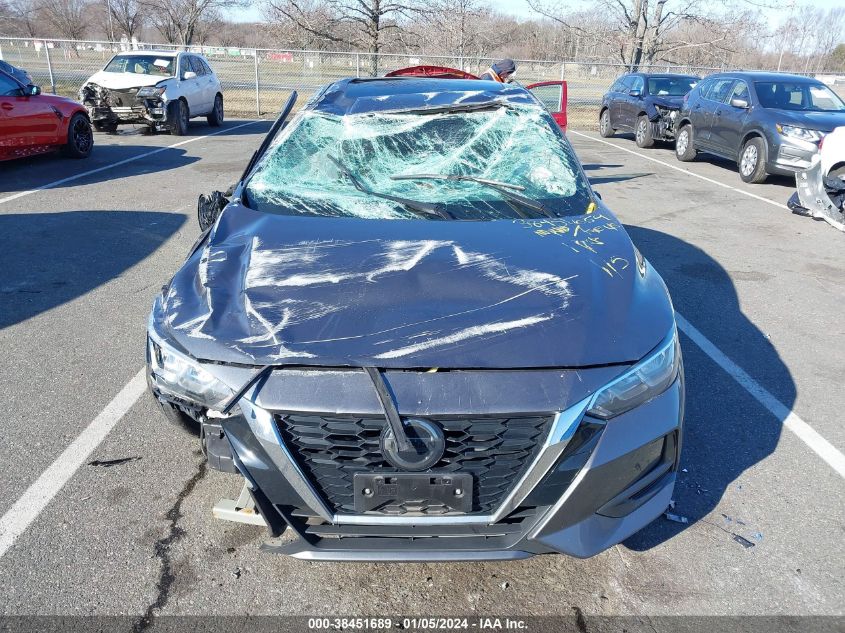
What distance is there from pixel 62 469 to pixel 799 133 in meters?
10.7

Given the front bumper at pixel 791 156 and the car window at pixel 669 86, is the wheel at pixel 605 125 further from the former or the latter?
the front bumper at pixel 791 156

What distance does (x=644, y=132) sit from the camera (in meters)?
15.5

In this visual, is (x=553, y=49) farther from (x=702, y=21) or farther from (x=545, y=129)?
(x=545, y=129)

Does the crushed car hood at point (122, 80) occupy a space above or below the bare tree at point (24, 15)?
below

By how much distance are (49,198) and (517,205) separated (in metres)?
7.39

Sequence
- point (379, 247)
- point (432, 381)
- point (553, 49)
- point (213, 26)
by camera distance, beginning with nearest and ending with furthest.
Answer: point (432, 381) → point (379, 247) → point (553, 49) → point (213, 26)

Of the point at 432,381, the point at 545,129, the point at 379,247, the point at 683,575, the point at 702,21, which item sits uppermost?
the point at 702,21

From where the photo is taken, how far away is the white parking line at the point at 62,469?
8.70 feet

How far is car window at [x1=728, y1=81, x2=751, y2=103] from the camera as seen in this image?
11.3 meters

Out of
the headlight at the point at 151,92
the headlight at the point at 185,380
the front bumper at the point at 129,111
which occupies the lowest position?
the headlight at the point at 185,380

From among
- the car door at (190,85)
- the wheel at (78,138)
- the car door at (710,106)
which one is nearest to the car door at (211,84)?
the car door at (190,85)

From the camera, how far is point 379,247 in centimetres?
270

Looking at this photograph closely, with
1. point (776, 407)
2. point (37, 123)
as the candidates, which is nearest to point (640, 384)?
point (776, 407)

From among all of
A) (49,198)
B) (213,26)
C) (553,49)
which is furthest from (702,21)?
(213,26)
